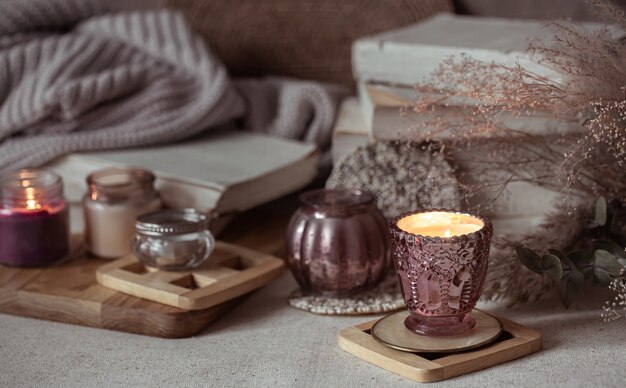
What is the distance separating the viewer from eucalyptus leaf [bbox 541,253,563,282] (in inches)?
30.5

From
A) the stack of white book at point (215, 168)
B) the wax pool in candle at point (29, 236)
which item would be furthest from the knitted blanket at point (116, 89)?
the wax pool in candle at point (29, 236)

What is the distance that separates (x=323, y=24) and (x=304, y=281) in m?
0.52

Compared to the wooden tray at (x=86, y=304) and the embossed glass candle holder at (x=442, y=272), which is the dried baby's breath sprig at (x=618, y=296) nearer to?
the embossed glass candle holder at (x=442, y=272)

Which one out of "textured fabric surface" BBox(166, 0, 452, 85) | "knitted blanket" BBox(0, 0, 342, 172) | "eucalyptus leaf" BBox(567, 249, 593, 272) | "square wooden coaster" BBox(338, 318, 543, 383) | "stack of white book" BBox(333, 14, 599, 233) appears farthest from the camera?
"textured fabric surface" BBox(166, 0, 452, 85)

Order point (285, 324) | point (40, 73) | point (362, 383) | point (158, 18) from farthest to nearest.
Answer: point (158, 18)
point (40, 73)
point (285, 324)
point (362, 383)

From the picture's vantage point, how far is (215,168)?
1021mm

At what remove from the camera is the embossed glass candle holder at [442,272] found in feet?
2.32

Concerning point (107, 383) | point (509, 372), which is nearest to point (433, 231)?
point (509, 372)

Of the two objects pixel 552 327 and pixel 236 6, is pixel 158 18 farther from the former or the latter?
pixel 552 327

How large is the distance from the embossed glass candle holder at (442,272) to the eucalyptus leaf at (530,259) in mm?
53

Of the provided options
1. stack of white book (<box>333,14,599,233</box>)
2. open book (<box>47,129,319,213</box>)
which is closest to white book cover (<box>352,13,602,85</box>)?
stack of white book (<box>333,14,599,233</box>)

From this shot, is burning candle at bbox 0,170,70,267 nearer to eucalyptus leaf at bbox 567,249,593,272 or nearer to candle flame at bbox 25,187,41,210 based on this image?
candle flame at bbox 25,187,41,210

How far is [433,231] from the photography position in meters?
0.77

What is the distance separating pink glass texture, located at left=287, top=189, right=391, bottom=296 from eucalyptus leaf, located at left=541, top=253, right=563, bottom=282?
0.16 metres
